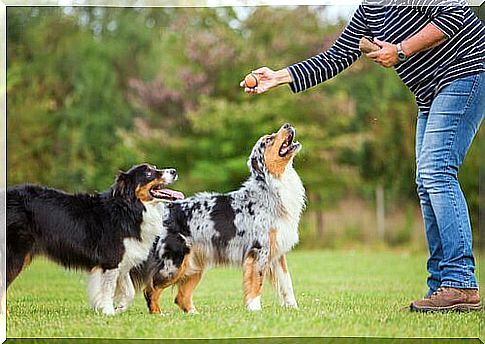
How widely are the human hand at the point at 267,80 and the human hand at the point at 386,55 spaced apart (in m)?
0.40

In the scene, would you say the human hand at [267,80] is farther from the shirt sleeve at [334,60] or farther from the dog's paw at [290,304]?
the dog's paw at [290,304]

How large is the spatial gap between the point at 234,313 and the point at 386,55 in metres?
1.29

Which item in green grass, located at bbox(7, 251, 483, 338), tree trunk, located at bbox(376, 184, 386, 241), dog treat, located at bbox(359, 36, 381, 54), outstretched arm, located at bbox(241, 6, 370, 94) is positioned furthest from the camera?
tree trunk, located at bbox(376, 184, 386, 241)

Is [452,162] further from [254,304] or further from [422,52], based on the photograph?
[254,304]

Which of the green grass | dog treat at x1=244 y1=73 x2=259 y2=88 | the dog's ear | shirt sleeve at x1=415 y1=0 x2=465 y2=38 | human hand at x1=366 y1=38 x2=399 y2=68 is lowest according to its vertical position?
the green grass

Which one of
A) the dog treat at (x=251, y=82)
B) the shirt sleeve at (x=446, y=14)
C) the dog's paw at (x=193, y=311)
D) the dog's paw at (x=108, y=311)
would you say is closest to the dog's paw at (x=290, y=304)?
the dog's paw at (x=193, y=311)

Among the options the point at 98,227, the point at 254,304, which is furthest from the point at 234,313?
the point at 98,227

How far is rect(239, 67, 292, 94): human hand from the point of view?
3.70 m

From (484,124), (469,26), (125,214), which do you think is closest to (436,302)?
(484,124)

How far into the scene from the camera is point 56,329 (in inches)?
139

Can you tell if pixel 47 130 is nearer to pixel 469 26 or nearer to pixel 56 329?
pixel 56 329

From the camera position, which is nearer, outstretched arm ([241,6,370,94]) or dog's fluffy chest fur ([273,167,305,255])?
outstretched arm ([241,6,370,94])

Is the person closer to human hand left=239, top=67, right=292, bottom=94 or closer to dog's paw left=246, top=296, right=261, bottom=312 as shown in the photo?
human hand left=239, top=67, right=292, bottom=94

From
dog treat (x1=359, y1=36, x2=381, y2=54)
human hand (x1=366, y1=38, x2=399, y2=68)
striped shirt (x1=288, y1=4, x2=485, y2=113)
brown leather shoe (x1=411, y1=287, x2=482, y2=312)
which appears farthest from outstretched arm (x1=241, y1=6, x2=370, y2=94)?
brown leather shoe (x1=411, y1=287, x2=482, y2=312)
